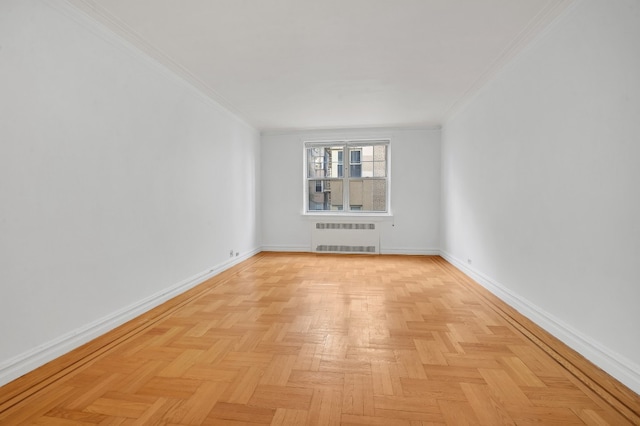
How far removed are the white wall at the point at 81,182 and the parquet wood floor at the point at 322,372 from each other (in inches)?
13.3

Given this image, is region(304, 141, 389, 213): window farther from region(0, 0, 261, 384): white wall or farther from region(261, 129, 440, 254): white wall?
region(0, 0, 261, 384): white wall

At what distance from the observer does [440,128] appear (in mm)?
6289

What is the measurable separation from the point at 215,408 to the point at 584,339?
2449 mm

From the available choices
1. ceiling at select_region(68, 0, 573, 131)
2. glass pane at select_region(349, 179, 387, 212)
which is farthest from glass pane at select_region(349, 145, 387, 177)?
ceiling at select_region(68, 0, 573, 131)

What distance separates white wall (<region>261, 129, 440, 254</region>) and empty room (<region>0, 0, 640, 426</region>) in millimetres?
1780

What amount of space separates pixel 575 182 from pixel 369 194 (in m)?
4.55

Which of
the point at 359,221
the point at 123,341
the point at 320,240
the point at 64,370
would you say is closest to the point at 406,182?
the point at 359,221

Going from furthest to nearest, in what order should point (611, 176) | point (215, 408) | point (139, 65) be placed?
point (139, 65) → point (611, 176) → point (215, 408)

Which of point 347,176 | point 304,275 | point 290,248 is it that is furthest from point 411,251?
point 304,275

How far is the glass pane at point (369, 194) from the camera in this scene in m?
6.74

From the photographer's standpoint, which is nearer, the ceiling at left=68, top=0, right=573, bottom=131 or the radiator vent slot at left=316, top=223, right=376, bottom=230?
the ceiling at left=68, top=0, right=573, bottom=131

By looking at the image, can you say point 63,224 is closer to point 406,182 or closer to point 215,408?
point 215,408

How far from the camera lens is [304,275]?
462cm

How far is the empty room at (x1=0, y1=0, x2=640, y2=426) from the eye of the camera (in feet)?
5.91
